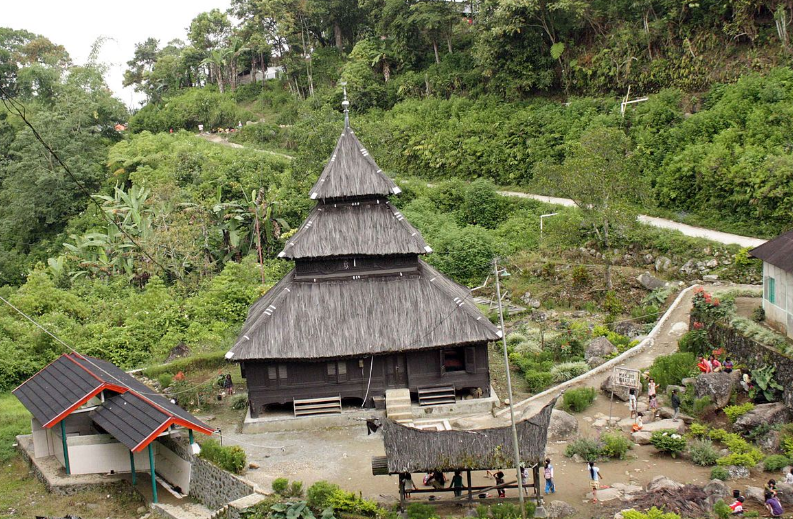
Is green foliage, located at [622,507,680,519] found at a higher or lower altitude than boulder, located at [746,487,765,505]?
higher

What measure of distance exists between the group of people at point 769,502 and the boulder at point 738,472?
1298 millimetres

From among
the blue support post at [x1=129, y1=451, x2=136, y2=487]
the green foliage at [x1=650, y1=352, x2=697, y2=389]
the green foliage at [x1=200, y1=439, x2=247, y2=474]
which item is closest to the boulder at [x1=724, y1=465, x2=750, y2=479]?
the green foliage at [x1=650, y1=352, x2=697, y2=389]

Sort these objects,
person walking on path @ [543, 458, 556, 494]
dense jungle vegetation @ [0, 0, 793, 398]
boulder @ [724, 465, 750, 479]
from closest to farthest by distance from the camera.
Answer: person walking on path @ [543, 458, 556, 494] → boulder @ [724, 465, 750, 479] → dense jungle vegetation @ [0, 0, 793, 398]

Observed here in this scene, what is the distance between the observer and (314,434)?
24.0m

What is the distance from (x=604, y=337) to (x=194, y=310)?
53.1 feet

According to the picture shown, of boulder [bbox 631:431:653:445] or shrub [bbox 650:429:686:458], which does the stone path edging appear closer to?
boulder [bbox 631:431:653:445]

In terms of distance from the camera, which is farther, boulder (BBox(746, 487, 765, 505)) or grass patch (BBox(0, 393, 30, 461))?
grass patch (BBox(0, 393, 30, 461))

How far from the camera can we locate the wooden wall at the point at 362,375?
24.5m

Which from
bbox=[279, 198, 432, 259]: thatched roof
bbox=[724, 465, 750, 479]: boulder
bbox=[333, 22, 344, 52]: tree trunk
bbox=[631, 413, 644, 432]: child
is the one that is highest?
bbox=[333, 22, 344, 52]: tree trunk

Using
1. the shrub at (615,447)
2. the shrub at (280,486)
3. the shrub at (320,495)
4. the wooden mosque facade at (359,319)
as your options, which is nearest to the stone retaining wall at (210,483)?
the shrub at (280,486)

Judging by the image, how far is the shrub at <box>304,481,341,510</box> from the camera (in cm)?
1878

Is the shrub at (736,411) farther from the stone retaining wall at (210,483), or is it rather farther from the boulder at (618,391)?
the stone retaining wall at (210,483)

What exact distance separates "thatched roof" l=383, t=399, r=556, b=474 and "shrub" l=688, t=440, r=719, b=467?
14.6ft

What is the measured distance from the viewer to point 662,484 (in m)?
18.9
